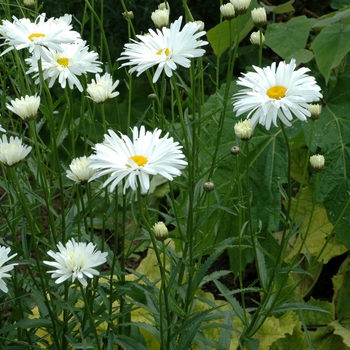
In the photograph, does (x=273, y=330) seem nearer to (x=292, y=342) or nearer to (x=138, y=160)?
(x=292, y=342)

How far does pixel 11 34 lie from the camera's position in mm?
895

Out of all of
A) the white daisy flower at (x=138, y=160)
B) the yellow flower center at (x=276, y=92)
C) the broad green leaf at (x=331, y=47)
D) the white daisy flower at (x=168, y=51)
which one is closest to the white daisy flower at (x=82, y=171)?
the white daisy flower at (x=138, y=160)

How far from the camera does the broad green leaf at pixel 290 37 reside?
1499 millimetres

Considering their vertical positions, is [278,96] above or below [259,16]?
below

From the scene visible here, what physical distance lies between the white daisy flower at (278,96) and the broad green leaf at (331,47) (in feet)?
1.74

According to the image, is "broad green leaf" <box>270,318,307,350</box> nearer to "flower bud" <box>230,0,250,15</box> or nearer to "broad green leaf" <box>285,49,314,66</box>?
"broad green leaf" <box>285,49,314,66</box>

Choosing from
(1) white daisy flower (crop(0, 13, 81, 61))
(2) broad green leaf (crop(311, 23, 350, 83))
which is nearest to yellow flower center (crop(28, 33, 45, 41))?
(1) white daisy flower (crop(0, 13, 81, 61))

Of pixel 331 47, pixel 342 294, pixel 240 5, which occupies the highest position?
pixel 331 47

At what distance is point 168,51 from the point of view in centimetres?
91

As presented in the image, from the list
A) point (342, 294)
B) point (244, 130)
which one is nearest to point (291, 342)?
point (342, 294)

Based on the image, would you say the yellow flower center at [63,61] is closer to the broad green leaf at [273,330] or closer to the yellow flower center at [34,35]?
the yellow flower center at [34,35]

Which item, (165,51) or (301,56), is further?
(301,56)

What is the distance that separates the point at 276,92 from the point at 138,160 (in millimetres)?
224

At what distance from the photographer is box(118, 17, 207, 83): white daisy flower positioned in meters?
0.88
